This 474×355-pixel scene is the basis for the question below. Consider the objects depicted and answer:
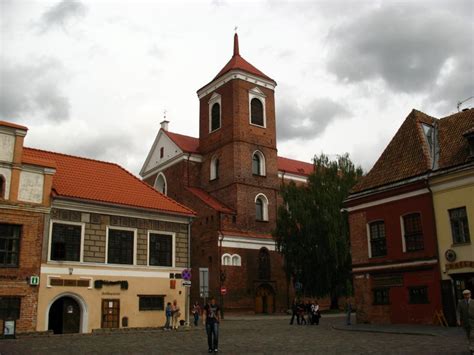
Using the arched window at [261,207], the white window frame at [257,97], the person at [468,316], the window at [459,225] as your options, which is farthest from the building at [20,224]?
the white window frame at [257,97]

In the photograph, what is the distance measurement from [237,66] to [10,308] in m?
30.4

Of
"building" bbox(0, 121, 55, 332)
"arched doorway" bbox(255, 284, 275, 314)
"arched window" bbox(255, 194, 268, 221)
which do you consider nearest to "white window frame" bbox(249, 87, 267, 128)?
"arched window" bbox(255, 194, 268, 221)

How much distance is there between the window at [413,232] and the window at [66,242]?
611 inches

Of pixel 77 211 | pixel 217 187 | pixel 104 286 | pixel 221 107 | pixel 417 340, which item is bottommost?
pixel 417 340

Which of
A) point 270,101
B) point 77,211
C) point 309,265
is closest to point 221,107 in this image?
point 270,101

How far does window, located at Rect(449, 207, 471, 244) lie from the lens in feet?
73.8

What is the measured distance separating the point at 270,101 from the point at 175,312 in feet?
86.5

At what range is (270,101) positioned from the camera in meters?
48.6

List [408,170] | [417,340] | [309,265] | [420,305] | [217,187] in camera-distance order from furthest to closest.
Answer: [217,187], [309,265], [408,170], [420,305], [417,340]

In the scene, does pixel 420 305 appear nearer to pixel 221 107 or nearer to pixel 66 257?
pixel 66 257

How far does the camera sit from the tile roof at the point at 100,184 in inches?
1041

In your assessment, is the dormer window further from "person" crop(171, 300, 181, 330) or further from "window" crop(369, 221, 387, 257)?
"window" crop(369, 221, 387, 257)

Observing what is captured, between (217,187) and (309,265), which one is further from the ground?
(217,187)

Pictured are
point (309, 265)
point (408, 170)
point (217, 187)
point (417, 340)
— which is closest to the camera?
point (417, 340)
